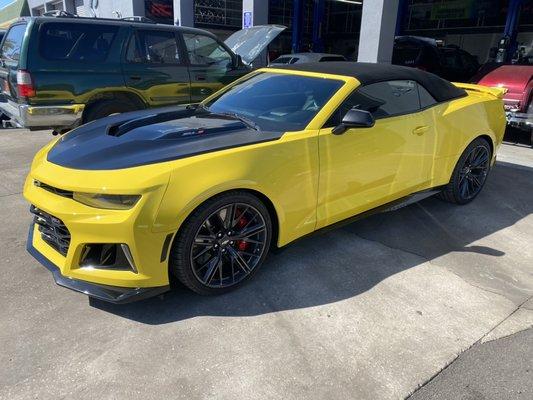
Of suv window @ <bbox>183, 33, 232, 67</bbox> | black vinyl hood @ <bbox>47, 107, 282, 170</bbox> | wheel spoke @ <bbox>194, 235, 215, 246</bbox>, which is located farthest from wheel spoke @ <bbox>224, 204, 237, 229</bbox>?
suv window @ <bbox>183, 33, 232, 67</bbox>

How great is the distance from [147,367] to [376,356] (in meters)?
1.26

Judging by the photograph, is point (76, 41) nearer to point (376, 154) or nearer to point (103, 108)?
point (103, 108)

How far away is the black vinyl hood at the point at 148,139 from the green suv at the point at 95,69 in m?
2.48

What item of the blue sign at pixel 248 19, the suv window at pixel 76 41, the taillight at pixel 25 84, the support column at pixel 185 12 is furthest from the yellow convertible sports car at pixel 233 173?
the support column at pixel 185 12

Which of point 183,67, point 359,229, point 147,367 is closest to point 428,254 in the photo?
point 359,229

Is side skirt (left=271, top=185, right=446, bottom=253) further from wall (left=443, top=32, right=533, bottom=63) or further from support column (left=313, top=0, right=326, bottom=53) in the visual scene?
wall (left=443, top=32, right=533, bottom=63)

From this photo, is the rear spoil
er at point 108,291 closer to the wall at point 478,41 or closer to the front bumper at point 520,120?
the front bumper at point 520,120

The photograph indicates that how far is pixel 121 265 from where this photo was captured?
8.36ft

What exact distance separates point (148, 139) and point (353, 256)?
1841 millimetres

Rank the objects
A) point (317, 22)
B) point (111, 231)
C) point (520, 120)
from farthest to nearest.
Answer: point (317, 22)
point (520, 120)
point (111, 231)

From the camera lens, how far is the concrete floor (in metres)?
2.23

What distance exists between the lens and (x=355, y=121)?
3082 millimetres

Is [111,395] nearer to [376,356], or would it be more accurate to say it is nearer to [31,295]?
[31,295]

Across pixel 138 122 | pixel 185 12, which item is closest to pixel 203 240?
pixel 138 122
